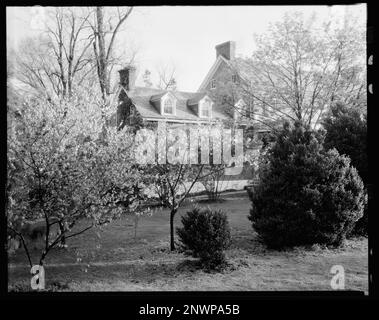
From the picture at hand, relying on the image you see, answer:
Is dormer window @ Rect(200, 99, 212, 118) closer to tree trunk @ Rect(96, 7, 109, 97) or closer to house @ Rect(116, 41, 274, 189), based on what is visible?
house @ Rect(116, 41, 274, 189)

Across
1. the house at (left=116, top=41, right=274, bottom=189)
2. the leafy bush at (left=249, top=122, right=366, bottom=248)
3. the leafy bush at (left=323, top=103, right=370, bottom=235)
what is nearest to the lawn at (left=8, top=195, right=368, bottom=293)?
the leafy bush at (left=249, top=122, right=366, bottom=248)

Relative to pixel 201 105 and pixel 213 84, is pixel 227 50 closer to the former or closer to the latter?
pixel 213 84

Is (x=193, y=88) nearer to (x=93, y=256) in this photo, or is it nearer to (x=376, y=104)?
(x=376, y=104)

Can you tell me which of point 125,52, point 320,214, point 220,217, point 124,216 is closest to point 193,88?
point 125,52

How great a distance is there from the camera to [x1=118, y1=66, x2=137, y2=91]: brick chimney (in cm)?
372

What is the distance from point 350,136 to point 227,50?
1.80 m

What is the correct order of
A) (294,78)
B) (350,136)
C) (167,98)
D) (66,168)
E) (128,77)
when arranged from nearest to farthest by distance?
(66,168) → (167,98) → (128,77) → (350,136) → (294,78)

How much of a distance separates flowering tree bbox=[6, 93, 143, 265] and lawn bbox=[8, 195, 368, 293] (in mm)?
216

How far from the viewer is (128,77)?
12.4ft

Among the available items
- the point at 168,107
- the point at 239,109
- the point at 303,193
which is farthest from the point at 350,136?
the point at 168,107

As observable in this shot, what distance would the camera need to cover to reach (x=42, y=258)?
338 centimetres

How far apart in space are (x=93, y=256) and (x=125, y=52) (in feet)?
7.42

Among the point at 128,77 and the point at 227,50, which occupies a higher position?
the point at 227,50

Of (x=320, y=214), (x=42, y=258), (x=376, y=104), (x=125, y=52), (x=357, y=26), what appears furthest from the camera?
(x=320, y=214)
